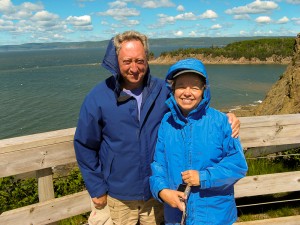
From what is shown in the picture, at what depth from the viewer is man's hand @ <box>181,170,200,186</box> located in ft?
7.83

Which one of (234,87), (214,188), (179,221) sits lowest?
(234,87)

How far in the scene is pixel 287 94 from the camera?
868cm

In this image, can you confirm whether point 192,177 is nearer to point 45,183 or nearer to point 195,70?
point 195,70

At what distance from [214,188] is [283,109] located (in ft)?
20.9

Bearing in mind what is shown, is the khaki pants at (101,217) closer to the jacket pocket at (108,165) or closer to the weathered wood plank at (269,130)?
the jacket pocket at (108,165)

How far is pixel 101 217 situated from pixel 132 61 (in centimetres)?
133

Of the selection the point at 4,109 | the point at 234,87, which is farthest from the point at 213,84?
the point at 4,109

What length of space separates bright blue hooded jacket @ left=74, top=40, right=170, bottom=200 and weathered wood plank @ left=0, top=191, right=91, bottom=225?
441 mm

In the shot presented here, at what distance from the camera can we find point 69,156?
9.90 ft

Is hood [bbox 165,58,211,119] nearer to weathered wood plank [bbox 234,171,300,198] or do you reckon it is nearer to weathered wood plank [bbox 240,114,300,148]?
weathered wood plank [bbox 240,114,300,148]

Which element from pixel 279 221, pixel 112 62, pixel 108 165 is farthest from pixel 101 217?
pixel 279 221

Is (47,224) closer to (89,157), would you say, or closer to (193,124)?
(89,157)

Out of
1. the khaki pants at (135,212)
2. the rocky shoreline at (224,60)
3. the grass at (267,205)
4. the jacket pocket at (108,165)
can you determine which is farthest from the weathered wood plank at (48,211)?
the rocky shoreline at (224,60)

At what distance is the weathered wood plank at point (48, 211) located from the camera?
291 cm
